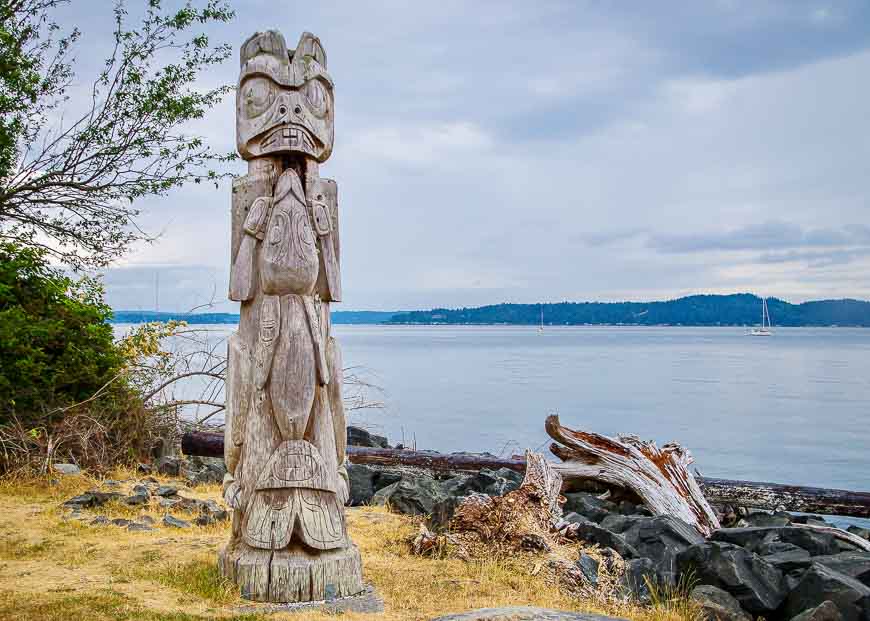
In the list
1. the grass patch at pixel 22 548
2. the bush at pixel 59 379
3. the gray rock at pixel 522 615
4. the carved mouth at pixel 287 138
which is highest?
the carved mouth at pixel 287 138

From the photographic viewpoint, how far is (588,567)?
20.7 feet

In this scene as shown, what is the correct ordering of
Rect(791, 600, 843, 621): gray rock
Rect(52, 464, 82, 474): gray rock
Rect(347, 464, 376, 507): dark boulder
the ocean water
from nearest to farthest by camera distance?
Rect(791, 600, 843, 621): gray rock < Rect(347, 464, 376, 507): dark boulder < Rect(52, 464, 82, 474): gray rock < the ocean water

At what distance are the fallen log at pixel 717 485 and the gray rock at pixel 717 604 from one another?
140 inches

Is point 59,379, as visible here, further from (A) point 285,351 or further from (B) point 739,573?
(B) point 739,573

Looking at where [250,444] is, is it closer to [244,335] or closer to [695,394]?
[244,335]

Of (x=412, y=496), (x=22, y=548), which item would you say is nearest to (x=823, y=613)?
(x=412, y=496)

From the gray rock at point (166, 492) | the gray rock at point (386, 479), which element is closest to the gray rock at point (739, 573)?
the gray rock at point (386, 479)

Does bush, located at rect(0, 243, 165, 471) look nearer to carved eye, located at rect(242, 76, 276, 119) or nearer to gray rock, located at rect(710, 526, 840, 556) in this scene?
carved eye, located at rect(242, 76, 276, 119)

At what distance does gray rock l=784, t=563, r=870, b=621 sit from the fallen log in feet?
12.4

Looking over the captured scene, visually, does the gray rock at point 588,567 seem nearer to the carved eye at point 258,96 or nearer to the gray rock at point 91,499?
the carved eye at point 258,96

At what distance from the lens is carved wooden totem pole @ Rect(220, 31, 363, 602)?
5461mm

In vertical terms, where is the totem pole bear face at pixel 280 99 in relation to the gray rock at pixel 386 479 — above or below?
above

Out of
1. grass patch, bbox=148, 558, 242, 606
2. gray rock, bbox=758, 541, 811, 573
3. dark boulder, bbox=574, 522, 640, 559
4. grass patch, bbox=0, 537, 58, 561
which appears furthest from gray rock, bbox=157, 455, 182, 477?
gray rock, bbox=758, 541, 811, 573

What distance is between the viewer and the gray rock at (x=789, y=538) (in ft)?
23.0
